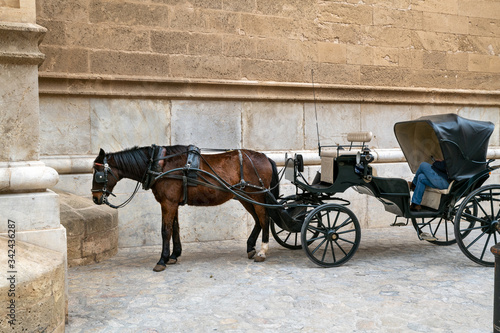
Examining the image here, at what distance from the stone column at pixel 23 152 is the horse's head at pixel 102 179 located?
1.50m

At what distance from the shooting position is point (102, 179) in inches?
211

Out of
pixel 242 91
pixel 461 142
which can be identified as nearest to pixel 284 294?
pixel 461 142

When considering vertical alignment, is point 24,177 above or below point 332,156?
below

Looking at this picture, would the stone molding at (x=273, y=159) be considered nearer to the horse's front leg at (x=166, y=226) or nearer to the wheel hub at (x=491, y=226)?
the horse's front leg at (x=166, y=226)

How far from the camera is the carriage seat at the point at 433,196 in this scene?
5859mm

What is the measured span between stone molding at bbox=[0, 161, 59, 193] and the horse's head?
5.00 ft

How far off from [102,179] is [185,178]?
887mm

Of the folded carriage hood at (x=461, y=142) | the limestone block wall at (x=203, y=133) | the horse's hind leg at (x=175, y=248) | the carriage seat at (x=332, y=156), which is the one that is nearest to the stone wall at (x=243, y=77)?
the limestone block wall at (x=203, y=133)

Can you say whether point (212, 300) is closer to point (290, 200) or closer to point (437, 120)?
point (290, 200)

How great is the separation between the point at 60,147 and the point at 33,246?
10.9ft

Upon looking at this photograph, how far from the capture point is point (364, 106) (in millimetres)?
8320

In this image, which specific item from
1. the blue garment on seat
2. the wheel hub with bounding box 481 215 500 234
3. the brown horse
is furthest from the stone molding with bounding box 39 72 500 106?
the wheel hub with bounding box 481 215 500 234

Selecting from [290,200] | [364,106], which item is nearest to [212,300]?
[290,200]

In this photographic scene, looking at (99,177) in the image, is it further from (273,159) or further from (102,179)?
(273,159)
